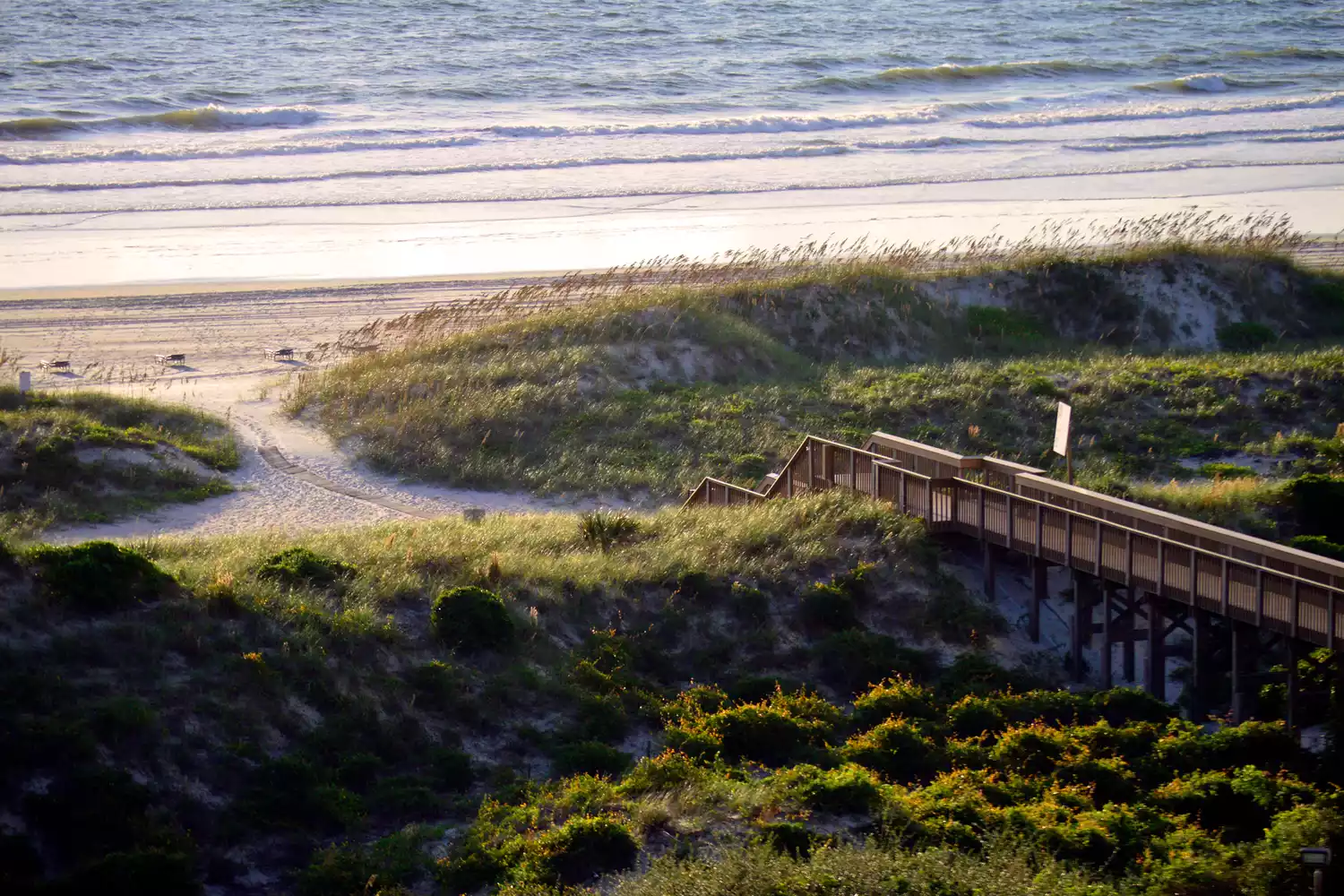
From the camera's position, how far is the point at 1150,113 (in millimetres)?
66062

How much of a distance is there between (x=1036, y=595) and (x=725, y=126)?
157 feet

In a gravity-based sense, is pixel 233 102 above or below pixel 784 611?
above

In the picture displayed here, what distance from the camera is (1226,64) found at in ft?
258

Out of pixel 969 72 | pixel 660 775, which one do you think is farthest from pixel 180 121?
pixel 660 775

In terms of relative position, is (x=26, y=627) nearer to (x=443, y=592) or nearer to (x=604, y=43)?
(x=443, y=592)

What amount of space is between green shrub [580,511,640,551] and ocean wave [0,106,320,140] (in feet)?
154

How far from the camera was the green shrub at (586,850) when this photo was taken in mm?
11492

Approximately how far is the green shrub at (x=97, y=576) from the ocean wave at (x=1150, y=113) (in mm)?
54950

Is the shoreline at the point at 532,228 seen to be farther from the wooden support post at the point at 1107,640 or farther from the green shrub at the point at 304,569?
the wooden support post at the point at 1107,640

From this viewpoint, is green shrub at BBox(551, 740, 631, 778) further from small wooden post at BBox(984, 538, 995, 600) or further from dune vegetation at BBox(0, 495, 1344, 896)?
small wooden post at BBox(984, 538, 995, 600)

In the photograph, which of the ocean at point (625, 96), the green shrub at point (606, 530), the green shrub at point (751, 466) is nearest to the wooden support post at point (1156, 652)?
the green shrub at point (606, 530)

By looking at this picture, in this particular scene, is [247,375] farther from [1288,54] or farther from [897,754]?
[1288,54]

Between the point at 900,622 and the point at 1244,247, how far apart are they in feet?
71.9

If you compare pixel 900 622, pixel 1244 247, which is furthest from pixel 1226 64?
pixel 900 622
